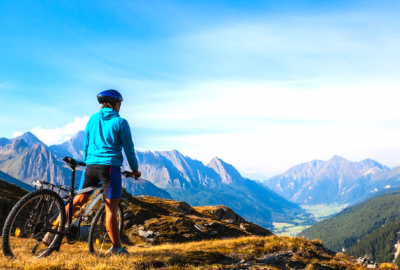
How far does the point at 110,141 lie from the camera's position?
763 centimetres

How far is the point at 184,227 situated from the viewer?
23.9 m

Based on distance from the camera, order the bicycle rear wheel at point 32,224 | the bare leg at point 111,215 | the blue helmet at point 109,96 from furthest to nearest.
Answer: the blue helmet at point 109,96 → the bare leg at point 111,215 → the bicycle rear wheel at point 32,224

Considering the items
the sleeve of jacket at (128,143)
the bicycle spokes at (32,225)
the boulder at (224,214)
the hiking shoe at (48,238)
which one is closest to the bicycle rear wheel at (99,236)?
the hiking shoe at (48,238)

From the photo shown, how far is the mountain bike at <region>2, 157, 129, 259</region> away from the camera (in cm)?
670

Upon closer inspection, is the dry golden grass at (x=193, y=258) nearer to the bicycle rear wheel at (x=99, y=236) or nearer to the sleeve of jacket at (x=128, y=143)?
the bicycle rear wheel at (x=99, y=236)

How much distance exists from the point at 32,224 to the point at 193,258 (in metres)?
5.00

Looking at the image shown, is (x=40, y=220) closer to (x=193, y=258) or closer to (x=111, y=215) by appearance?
(x=111, y=215)

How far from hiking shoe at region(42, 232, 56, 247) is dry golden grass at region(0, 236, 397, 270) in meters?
0.42

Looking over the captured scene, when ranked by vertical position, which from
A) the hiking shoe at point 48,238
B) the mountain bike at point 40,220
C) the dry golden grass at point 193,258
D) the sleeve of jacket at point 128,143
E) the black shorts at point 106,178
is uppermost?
the sleeve of jacket at point 128,143

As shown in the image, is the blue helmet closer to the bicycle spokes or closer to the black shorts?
the black shorts


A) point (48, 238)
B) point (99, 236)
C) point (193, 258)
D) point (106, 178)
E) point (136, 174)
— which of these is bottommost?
point (193, 258)

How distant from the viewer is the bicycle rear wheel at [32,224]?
21.7 feet

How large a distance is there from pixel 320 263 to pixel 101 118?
10.6 m

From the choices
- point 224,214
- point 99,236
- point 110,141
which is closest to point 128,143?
point 110,141
